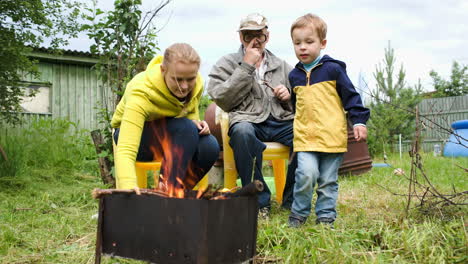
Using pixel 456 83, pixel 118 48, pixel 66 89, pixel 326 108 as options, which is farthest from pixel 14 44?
pixel 456 83

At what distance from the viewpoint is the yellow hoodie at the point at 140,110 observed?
1.97 metres

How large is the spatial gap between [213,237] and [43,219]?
206cm

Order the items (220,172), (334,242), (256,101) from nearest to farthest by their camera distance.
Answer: (334,242) < (256,101) < (220,172)

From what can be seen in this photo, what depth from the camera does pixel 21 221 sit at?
308cm

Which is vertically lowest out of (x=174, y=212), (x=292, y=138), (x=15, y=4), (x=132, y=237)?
(x=132, y=237)

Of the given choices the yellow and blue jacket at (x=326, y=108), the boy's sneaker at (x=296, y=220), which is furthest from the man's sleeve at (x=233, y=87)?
the boy's sneaker at (x=296, y=220)

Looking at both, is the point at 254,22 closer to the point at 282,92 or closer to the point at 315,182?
the point at 282,92

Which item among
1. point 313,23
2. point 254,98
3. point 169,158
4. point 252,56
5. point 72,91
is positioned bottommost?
point 169,158

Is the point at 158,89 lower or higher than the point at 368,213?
higher

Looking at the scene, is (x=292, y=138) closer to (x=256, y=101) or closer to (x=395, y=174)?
(x=256, y=101)

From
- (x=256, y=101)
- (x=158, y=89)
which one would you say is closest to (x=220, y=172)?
(x=256, y=101)

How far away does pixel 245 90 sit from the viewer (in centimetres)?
309

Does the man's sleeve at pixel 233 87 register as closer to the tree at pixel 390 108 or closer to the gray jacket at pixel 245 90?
the gray jacket at pixel 245 90

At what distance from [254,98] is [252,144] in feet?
1.42
